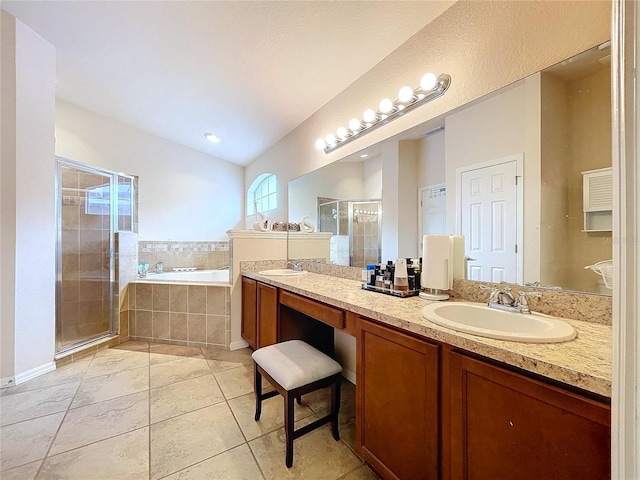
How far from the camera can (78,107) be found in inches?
128

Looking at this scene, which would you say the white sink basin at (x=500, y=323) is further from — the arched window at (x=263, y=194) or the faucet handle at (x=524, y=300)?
the arched window at (x=263, y=194)

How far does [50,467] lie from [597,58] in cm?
285

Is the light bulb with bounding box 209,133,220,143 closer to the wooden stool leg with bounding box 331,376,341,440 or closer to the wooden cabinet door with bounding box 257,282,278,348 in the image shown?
the wooden cabinet door with bounding box 257,282,278,348

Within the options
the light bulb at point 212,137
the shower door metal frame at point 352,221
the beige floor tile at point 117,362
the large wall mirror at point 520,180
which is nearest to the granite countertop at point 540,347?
the large wall mirror at point 520,180

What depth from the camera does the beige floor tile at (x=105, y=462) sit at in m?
1.20

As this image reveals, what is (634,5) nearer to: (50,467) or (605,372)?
(605,372)

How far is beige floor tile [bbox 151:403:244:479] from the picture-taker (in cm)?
128

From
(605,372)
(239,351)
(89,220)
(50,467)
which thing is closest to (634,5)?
(605,372)

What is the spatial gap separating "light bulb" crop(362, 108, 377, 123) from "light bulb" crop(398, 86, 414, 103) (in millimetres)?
260

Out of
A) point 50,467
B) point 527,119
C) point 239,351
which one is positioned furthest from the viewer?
point 239,351

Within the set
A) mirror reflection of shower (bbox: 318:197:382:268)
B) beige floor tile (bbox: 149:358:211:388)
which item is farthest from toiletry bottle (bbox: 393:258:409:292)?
beige floor tile (bbox: 149:358:211:388)

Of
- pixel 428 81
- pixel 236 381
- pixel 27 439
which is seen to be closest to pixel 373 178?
pixel 428 81

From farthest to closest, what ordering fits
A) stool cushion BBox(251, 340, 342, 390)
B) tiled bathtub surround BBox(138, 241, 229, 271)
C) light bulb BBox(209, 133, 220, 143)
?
1. tiled bathtub surround BBox(138, 241, 229, 271)
2. light bulb BBox(209, 133, 220, 143)
3. stool cushion BBox(251, 340, 342, 390)

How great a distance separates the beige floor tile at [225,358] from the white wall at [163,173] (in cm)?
222
